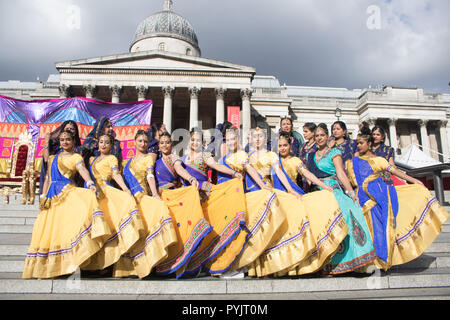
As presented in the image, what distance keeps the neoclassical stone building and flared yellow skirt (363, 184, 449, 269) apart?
16697 mm

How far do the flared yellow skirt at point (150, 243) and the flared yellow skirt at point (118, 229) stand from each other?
0.49 ft

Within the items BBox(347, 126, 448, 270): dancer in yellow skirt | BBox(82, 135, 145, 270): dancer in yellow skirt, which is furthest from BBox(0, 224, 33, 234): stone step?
BBox(347, 126, 448, 270): dancer in yellow skirt

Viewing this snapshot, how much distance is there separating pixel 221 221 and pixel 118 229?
1.30 m

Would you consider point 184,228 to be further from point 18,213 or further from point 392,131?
point 392,131

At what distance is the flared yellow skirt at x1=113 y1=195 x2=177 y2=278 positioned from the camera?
3430 millimetres

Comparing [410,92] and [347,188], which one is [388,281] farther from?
[410,92]

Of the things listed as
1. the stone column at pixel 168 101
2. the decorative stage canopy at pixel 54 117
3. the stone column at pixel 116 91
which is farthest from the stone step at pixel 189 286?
the stone column at pixel 116 91

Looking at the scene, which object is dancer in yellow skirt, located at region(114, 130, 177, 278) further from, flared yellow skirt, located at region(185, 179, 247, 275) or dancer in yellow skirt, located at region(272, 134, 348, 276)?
dancer in yellow skirt, located at region(272, 134, 348, 276)

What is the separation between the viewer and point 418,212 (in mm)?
4000

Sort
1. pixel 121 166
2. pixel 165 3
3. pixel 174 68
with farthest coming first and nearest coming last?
pixel 165 3 < pixel 174 68 < pixel 121 166

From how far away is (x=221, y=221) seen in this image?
3.81m

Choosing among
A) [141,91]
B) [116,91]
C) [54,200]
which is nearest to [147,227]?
[54,200]

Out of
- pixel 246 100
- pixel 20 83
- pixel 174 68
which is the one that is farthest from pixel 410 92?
pixel 20 83
